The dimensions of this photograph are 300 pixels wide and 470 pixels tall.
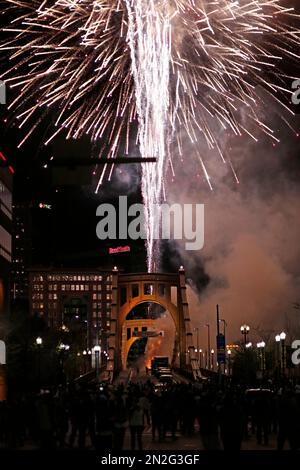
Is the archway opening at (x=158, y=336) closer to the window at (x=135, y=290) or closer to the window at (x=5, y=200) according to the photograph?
the window at (x=135, y=290)

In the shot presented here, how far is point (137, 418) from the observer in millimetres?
21938

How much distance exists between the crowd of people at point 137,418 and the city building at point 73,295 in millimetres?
161057

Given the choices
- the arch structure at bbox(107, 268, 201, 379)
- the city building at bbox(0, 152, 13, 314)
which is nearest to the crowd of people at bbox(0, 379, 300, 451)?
the city building at bbox(0, 152, 13, 314)

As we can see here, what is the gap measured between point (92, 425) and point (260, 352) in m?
62.3

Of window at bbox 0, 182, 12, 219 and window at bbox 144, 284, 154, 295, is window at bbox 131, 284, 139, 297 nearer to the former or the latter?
window at bbox 144, 284, 154, 295

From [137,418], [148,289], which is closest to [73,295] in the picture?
[148,289]

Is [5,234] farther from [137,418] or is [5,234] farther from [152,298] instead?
[152,298]

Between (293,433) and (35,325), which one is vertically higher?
(35,325)

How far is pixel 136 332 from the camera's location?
163 m

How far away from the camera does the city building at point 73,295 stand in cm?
19138

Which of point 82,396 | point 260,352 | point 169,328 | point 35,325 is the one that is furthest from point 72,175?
point 169,328

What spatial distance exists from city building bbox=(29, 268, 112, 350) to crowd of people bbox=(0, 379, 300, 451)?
6341 inches

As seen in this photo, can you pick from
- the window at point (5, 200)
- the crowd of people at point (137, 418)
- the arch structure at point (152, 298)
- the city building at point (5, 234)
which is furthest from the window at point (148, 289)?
the crowd of people at point (137, 418)

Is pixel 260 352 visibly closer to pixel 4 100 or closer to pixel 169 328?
pixel 4 100
